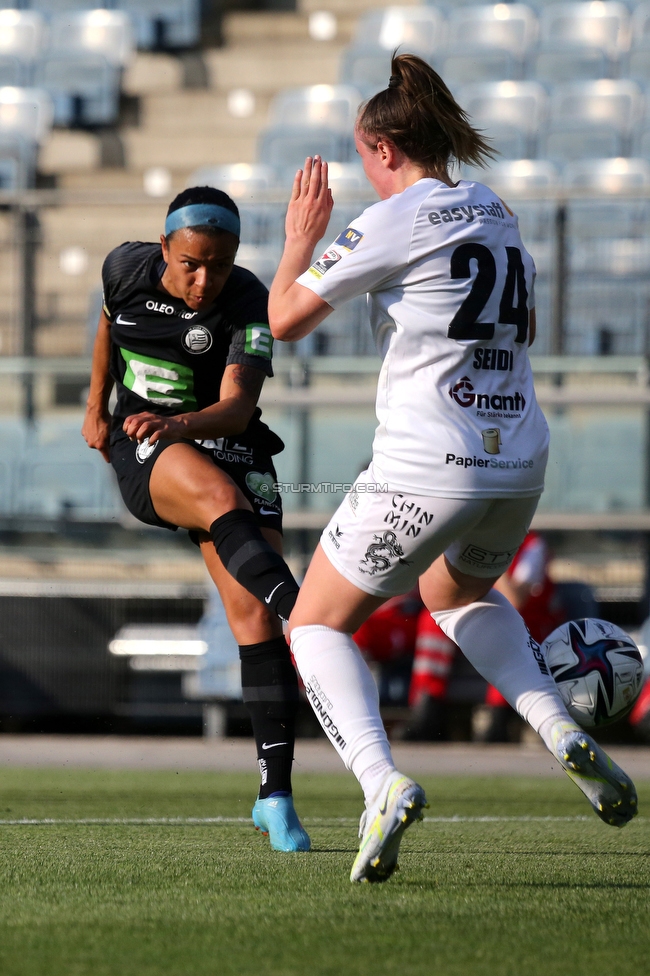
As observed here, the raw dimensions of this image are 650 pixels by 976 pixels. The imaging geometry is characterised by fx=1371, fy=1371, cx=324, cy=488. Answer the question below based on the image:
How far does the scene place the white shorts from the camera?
2.96 m

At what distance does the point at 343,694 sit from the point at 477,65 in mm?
11768

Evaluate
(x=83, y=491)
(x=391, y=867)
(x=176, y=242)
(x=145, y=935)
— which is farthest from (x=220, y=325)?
(x=83, y=491)

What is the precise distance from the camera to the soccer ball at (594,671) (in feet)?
11.0

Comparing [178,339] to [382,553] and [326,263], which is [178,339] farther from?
[382,553]

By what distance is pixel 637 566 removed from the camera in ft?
29.0

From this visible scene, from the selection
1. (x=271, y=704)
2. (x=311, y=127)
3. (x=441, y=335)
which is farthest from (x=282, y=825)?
(x=311, y=127)

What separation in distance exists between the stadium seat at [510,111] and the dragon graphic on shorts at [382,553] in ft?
31.9

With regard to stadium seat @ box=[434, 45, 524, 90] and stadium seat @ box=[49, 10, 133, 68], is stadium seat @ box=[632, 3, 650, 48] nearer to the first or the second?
stadium seat @ box=[434, 45, 524, 90]

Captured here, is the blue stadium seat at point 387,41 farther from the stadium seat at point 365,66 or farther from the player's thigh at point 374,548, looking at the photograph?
the player's thigh at point 374,548

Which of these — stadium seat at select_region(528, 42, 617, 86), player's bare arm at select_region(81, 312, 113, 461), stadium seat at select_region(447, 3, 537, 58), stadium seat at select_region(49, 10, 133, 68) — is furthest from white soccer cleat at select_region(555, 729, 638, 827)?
stadium seat at select_region(49, 10, 133, 68)

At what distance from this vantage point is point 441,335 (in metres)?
3.02

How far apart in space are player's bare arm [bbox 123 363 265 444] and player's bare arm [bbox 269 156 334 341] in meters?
0.73

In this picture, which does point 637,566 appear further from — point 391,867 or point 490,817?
point 391,867

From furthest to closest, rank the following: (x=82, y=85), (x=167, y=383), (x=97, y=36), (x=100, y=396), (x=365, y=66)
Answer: (x=97, y=36), (x=82, y=85), (x=365, y=66), (x=100, y=396), (x=167, y=383)
